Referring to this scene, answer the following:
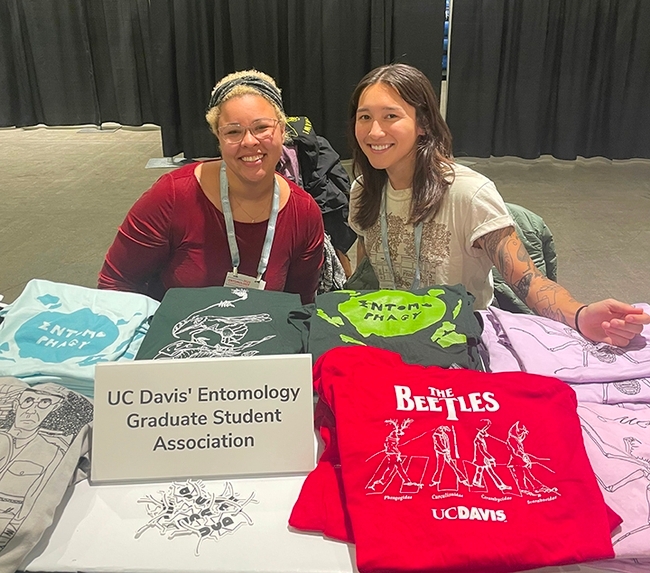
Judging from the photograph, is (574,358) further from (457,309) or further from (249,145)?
(249,145)

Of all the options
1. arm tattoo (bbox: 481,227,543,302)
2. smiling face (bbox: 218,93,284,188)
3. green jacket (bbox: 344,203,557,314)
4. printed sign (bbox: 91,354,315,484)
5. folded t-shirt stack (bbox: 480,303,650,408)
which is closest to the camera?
printed sign (bbox: 91,354,315,484)

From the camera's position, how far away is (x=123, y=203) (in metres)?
4.13

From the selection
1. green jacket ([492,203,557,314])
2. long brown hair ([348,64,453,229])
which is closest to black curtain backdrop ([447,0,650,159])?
green jacket ([492,203,557,314])

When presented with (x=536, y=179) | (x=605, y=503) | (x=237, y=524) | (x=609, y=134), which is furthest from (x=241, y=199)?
(x=609, y=134)

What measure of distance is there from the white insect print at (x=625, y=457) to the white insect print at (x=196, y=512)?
52cm

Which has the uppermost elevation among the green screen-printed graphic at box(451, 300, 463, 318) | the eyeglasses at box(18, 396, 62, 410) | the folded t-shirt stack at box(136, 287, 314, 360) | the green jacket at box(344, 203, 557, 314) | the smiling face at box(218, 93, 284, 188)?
the smiling face at box(218, 93, 284, 188)

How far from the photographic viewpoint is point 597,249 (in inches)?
132

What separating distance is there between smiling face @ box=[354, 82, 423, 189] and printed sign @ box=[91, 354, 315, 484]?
0.68 metres

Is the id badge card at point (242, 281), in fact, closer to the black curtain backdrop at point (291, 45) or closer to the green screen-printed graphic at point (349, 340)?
the green screen-printed graphic at point (349, 340)

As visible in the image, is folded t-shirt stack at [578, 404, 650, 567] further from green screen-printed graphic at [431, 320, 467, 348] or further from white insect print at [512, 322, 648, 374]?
green screen-printed graphic at [431, 320, 467, 348]

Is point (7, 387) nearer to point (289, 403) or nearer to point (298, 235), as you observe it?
point (289, 403)

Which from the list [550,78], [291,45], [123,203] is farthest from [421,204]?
[550,78]

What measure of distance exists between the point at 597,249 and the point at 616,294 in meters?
0.57

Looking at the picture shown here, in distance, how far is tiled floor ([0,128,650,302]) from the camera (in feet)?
10.3
